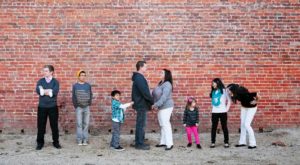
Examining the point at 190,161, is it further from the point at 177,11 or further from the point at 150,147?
the point at 177,11

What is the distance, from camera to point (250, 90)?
9.95 meters

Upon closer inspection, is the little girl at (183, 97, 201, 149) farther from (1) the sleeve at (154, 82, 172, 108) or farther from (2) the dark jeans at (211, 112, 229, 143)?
(1) the sleeve at (154, 82, 172, 108)

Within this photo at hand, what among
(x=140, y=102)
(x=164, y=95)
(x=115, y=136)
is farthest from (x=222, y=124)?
(x=115, y=136)

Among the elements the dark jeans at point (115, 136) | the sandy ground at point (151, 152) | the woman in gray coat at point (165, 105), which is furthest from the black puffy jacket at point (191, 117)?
the dark jeans at point (115, 136)

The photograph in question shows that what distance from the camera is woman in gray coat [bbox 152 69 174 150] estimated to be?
8766mm

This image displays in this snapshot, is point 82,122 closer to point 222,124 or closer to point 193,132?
point 193,132

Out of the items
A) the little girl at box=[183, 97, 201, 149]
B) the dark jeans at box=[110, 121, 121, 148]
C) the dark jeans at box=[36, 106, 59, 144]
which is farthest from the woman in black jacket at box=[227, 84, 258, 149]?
the dark jeans at box=[36, 106, 59, 144]

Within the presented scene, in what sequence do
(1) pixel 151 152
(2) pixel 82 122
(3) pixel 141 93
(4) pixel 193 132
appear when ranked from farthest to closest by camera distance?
(2) pixel 82 122
(4) pixel 193 132
(3) pixel 141 93
(1) pixel 151 152

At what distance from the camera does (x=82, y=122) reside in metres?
9.19

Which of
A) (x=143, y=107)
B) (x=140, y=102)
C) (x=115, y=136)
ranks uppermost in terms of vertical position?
(x=140, y=102)

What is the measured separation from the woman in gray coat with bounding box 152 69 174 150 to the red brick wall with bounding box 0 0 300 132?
1.01 meters

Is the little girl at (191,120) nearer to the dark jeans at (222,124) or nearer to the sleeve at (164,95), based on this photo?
the dark jeans at (222,124)

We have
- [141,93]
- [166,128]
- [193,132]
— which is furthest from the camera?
[193,132]

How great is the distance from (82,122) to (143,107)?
4.79 ft
